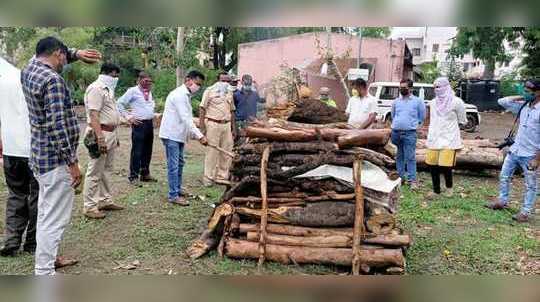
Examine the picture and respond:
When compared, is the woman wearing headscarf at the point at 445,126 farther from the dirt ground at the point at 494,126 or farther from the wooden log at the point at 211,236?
the dirt ground at the point at 494,126

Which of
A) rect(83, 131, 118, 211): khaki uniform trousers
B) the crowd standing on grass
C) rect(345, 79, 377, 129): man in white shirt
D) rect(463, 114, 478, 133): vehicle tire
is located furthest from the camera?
rect(463, 114, 478, 133): vehicle tire

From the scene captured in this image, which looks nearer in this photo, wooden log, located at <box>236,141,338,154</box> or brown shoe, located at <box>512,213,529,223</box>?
wooden log, located at <box>236,141,338,154</box>

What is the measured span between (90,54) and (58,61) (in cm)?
43

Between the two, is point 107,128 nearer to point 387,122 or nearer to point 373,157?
point 373,157

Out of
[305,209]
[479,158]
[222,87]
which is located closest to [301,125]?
[305,209]

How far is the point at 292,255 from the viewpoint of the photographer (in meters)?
4.45

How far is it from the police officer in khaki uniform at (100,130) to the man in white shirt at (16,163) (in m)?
1.03

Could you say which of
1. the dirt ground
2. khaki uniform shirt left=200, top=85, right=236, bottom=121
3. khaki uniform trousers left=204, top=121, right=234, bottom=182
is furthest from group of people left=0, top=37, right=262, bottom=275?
the dirt ground

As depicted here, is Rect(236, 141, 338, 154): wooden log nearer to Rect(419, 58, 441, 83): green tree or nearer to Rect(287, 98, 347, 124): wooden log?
Rect(287, 98, 347, 124): wooden log

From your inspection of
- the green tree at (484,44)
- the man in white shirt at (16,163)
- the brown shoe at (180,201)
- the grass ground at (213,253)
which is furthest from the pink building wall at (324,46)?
the man in white shirt at (16,163)

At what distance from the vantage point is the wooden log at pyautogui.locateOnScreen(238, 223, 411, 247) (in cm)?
443

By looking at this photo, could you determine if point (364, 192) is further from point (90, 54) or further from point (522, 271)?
point (90, 54)

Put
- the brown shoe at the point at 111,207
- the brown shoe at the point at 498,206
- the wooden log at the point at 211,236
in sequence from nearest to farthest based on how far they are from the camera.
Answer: the wooden log at the point at 211,236, the brown shoe at the point at 111,207, the brown shoe at the point at 498,206

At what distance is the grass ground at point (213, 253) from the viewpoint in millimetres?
4469
